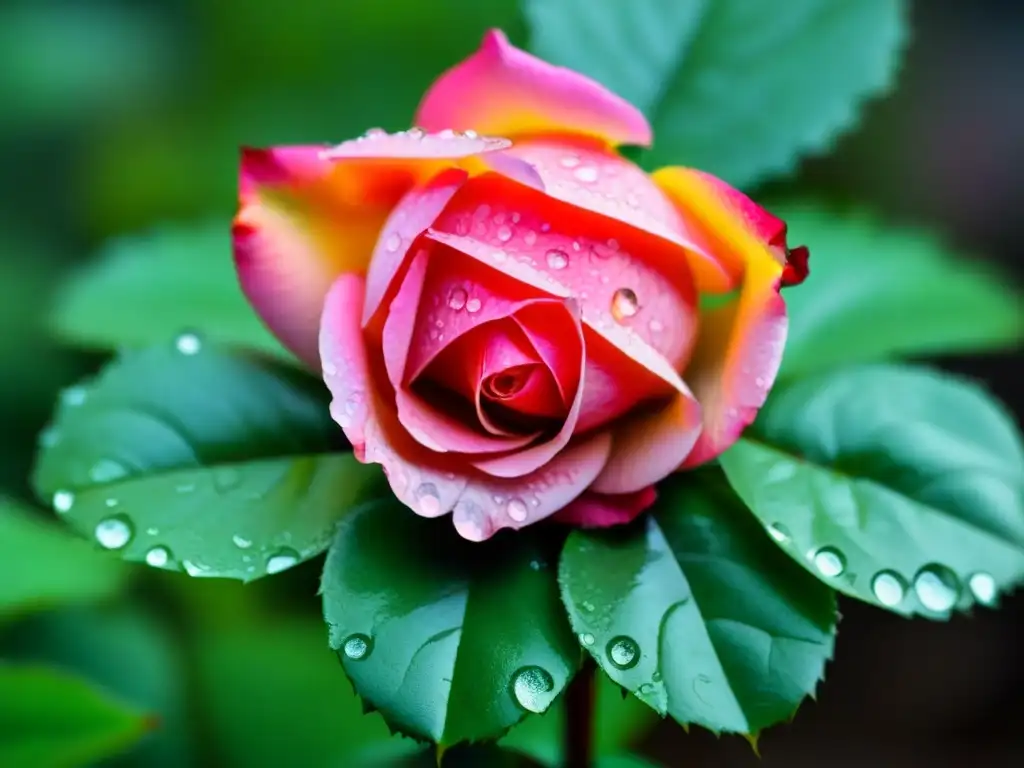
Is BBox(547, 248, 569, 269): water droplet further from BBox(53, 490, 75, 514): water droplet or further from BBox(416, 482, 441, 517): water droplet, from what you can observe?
BBox(53, 490, 75, 514): water droplet

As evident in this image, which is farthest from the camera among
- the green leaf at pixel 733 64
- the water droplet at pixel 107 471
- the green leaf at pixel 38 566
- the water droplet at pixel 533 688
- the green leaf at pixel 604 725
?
the green leaf at pixel 604 725

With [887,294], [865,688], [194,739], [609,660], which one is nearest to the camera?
[609,660]

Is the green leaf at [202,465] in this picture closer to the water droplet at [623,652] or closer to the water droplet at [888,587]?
the water droplet at [623,652]

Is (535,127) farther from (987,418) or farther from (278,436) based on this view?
(987,418)

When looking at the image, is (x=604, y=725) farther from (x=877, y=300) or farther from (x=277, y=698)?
(x=877, y=300)

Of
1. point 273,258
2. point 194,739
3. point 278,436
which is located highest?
point 273,258

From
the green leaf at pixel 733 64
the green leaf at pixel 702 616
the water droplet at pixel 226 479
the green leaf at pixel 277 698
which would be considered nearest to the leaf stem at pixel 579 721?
the green leaf at pixel 702 616

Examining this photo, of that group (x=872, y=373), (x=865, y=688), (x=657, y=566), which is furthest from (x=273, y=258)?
(x=865, y=688)
